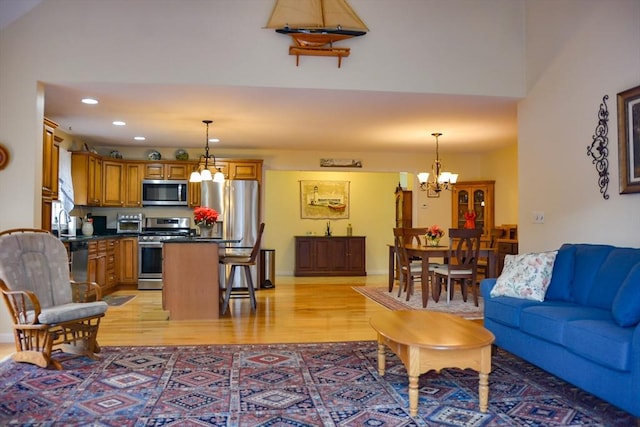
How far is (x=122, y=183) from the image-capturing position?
802 centimetres

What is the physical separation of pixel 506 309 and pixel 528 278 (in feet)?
1.07

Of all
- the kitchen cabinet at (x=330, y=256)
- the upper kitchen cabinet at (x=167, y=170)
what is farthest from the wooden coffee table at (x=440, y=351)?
the kitchen cabinet at (x=330, y=256)

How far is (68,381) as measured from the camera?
319 centimetres

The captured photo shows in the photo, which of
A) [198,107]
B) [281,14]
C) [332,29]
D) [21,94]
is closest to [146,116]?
[198,107]

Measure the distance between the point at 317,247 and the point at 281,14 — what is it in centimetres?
600

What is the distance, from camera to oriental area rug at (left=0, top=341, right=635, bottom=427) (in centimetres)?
258

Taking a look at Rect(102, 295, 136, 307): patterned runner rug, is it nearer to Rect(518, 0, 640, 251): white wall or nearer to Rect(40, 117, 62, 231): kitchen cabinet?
Rect(40, 117, 62, 231): kitchen cabinet

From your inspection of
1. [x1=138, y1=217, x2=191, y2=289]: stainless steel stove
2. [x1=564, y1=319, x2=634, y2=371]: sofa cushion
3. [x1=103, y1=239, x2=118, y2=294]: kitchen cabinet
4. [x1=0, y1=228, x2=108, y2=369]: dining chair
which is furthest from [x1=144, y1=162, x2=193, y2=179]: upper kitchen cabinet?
[x1=564, y1=319, x2=634, y2=371]: sofa cushion

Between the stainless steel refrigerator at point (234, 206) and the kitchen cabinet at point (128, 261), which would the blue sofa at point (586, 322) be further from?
the kitchen cabinet at point (128, 261)

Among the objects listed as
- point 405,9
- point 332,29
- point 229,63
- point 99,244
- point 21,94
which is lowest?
point 99,244

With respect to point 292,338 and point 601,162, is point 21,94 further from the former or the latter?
point 601,162

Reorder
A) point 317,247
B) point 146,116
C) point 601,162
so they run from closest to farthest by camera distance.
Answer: point 601,162, point 146,116, point 317,247

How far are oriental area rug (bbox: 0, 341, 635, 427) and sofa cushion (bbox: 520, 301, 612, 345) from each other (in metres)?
0.35

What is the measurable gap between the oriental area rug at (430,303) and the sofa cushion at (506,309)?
1605mm
